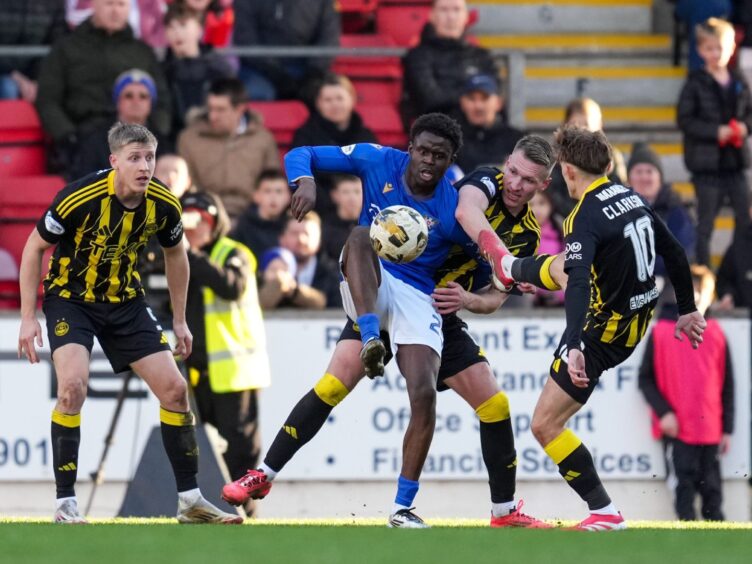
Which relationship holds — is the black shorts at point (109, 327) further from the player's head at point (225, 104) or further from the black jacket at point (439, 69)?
the black jacket at point (439, 69)

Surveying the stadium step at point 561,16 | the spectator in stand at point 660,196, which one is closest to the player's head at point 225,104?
the spectator in stand at point 660,196

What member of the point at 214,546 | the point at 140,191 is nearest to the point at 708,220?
the point at 140,191

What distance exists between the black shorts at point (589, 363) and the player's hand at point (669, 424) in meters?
3.59

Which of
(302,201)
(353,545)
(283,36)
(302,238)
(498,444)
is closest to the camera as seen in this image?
(353,545)

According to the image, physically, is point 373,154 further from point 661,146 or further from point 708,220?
point 661,146

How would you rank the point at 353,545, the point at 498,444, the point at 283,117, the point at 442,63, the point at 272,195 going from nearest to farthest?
the point at 353,545 → the point at 498,444 → the point at 272,195 → the point at 442,63 → the point at 283,117

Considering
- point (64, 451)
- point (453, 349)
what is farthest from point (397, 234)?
point (64, 451)

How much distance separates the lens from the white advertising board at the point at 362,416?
481 inches

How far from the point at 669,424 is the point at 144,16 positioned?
19.5 ft

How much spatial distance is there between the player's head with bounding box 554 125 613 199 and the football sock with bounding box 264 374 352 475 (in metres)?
1.58

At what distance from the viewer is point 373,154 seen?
9133 millimetres

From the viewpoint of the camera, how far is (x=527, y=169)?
900cm

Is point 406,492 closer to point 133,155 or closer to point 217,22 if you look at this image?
point 133,155

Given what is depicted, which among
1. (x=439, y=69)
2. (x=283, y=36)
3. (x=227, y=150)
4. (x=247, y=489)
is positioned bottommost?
(x=247, y=489)
